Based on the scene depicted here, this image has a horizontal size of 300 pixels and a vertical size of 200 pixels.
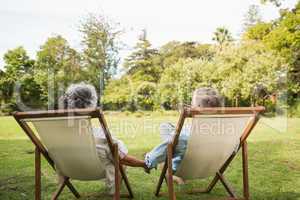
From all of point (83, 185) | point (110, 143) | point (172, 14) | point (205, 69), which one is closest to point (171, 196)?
point (110, 143)

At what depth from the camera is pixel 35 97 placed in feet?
42.1

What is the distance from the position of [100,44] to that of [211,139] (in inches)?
621

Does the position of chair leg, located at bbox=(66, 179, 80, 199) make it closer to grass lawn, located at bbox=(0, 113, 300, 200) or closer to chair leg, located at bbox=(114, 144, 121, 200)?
grass lawn, located at bbox=(0, 113, 300, 200)

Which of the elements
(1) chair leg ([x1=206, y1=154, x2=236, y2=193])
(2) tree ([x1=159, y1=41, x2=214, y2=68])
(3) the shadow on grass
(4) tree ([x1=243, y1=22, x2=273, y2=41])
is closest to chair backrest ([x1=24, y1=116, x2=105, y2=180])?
(3) the shadow on grass

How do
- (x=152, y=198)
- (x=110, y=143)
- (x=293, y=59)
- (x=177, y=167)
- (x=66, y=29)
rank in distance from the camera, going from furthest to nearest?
(x=66, y=29)
(x=293, y=59)
(x=152, y=198)
(x=177, y=167)
(x=110, y=143)

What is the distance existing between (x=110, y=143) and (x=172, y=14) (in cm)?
1654

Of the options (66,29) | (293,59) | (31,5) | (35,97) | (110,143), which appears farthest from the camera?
(66,29)

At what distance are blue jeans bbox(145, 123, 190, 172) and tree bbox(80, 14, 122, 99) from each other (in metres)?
13.7

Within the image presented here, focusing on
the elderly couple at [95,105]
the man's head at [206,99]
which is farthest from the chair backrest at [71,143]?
the man's head at [206,99]

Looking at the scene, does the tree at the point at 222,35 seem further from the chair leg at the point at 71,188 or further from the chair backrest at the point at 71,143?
the chair backrest at the point at 71,143

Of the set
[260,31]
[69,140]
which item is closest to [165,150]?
[69,140]

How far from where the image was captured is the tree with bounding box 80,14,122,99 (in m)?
16.6

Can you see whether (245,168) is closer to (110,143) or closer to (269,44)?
(110,143)

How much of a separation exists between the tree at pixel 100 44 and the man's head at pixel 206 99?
14.0 meters
